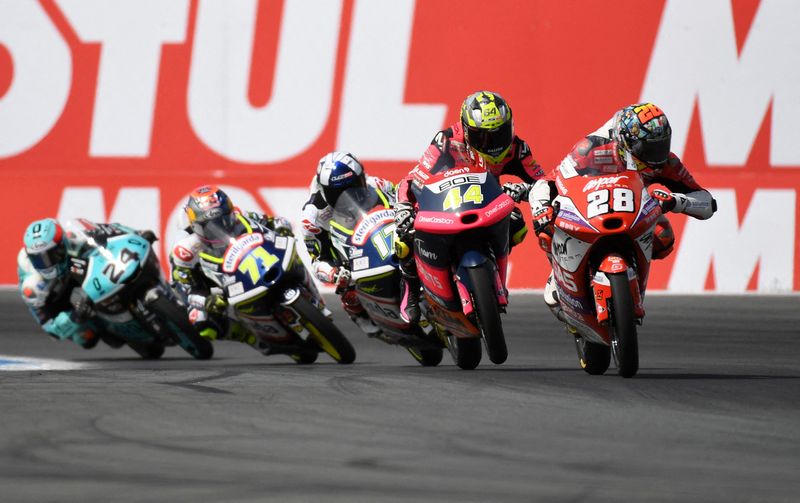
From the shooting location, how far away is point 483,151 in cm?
920

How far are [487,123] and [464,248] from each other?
84 cm

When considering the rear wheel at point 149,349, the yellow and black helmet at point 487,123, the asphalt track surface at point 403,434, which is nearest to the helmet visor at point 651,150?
the yellow and black helmet at point 487,123

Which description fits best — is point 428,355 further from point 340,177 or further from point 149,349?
point 149,349

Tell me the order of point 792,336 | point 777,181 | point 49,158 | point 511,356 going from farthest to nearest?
A: point 49,158, point 777,181, point 792,336, point 511,356

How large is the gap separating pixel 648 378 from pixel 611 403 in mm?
1233

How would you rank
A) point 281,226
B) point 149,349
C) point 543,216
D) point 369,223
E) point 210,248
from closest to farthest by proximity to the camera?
point 543,216 → point 369,223 → point 210,248 → point 281,226 → point 149,349

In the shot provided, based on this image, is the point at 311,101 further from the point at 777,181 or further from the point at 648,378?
the point at 648,378

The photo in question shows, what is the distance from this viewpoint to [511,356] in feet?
36.5

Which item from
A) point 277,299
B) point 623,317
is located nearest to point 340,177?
point 277,299

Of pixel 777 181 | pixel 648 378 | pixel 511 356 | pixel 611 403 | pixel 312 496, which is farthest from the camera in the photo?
pixel 777 181

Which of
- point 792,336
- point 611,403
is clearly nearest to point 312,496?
point 611,403

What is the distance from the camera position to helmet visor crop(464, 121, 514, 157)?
912 centimetres

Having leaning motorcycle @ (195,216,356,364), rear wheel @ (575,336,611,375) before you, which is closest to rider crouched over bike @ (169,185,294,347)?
leaning motorcycle @ (195,216,356,364)

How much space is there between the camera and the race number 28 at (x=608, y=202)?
804cm
